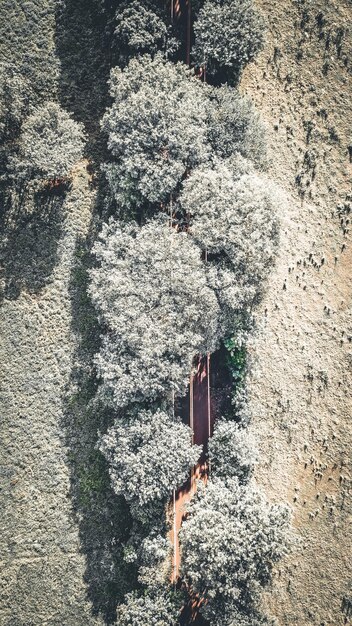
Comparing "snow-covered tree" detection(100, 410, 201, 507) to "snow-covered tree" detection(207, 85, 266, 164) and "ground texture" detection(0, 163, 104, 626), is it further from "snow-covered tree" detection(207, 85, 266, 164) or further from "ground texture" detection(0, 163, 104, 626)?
"snow-covered tree" detection(207, 85, 266, 164)

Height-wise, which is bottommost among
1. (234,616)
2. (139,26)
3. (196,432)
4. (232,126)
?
(234,616)

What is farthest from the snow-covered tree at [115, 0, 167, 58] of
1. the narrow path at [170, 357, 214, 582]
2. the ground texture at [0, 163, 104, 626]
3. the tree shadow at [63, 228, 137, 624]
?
the narrow path at [170, 357, 214, 582]

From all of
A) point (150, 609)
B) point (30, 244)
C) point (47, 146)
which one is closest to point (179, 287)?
point (30, 244)

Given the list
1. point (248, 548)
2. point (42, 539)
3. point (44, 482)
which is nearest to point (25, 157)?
point (44, 482)

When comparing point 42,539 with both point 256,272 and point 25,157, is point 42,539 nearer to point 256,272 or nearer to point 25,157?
point 256,272

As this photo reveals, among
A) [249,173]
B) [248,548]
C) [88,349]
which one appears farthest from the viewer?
[88,349]

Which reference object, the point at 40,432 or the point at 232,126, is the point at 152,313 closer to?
the point at 40,432
